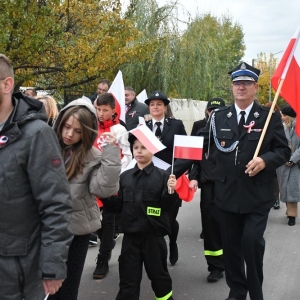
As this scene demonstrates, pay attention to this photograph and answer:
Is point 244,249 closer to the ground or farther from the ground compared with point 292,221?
farther from the ground

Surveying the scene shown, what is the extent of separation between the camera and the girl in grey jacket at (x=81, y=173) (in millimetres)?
3783

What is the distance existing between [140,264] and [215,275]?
4.90 ft

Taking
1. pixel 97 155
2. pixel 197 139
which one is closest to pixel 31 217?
pixel 97 155

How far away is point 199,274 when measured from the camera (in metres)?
6.18

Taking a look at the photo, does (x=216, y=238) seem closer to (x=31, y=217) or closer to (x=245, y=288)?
(x=245, y=288)

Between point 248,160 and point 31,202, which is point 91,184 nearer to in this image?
point 31,202

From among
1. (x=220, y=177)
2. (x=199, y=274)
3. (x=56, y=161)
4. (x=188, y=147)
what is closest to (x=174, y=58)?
(x=199, y=274)

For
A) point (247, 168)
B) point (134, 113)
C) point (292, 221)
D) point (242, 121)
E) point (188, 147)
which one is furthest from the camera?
point (292, 221)

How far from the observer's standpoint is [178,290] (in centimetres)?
565

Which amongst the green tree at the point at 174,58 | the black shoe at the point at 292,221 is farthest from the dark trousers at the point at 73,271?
the green tree at the point at 174,58

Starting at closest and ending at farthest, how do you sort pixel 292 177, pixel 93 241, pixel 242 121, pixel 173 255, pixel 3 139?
pixel 3 139
pixel 242 121
pixel 173 255
pixel 93 241
pixel 292 177

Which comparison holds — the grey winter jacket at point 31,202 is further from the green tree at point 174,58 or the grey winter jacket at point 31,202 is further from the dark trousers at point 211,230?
the green tree at point 174,58

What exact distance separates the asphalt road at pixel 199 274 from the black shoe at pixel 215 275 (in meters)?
0.05

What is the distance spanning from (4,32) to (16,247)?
330 inches
